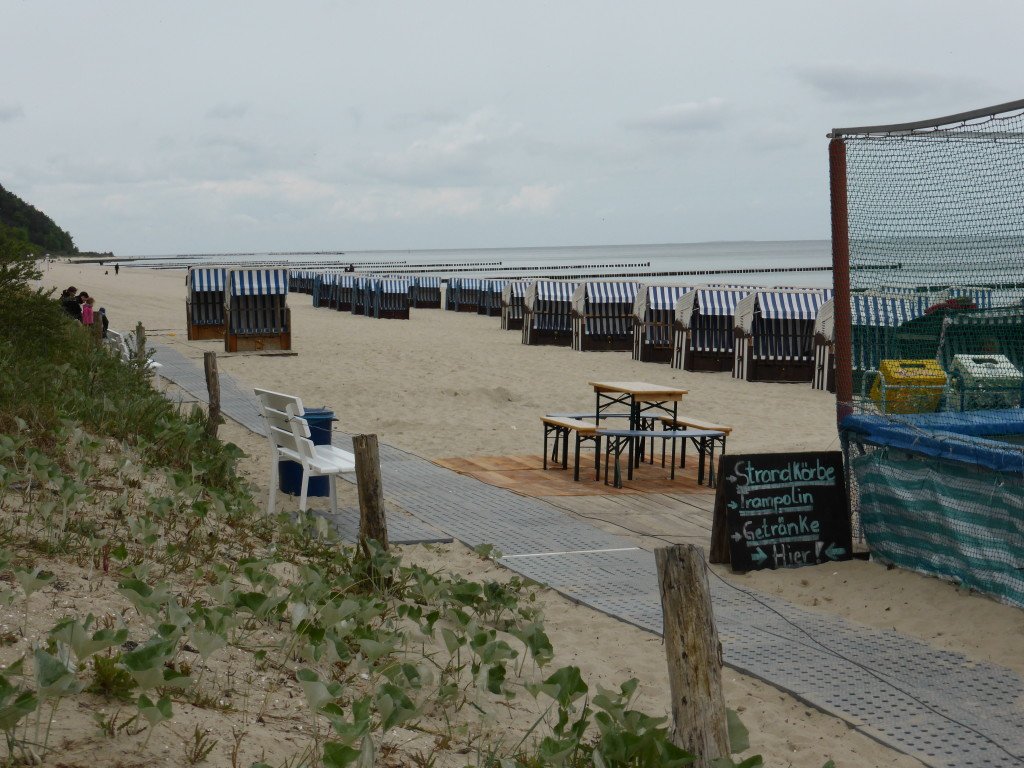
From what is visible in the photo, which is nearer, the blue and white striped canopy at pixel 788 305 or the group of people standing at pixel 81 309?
the group of people standing at pixel 81 309

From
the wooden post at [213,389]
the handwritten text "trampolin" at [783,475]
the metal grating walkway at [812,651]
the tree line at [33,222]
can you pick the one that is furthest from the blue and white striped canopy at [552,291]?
the tree line at [33,222]

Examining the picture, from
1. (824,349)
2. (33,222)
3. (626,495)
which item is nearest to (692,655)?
(626,495)

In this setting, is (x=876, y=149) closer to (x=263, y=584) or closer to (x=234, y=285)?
(x=263, y=584)

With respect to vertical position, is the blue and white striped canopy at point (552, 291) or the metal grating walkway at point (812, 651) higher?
the blue and white striped canopy at point (552, 291)

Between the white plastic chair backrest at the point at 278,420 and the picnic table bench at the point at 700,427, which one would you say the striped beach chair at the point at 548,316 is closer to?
the picnic table bench at the point at 700,427

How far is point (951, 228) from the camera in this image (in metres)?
7.24

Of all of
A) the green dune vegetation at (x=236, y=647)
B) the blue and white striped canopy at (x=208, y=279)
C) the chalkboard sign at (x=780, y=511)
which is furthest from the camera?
the blue and white striped canopy at (x=208, y=279)

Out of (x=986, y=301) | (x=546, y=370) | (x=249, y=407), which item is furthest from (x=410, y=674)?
(x=546, y=370)

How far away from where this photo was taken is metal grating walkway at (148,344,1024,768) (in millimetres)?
4391

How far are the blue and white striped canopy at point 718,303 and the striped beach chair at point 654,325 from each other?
1.65m

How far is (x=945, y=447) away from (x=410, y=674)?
3.83 metres

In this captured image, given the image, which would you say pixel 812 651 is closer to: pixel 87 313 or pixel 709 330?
pixel 709 330

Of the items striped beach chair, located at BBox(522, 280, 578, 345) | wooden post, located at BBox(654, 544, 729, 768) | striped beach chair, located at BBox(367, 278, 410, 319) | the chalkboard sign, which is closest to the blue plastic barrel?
the chalkboard sign

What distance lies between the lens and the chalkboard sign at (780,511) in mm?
6855
